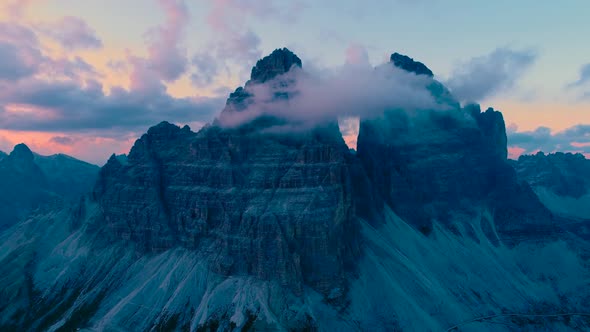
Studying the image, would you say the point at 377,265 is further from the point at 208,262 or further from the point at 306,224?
the point at 208,262

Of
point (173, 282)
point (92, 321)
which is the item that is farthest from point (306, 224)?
point (92, 321)

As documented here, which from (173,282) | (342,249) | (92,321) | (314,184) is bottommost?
(92,321)

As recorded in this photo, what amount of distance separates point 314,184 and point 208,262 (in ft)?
182

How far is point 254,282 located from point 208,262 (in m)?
27.3

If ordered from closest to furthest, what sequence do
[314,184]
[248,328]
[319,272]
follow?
[248,328]
[319,272]
[314,184]

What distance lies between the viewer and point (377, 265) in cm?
19725

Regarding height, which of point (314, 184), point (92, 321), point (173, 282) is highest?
point (314, 184)

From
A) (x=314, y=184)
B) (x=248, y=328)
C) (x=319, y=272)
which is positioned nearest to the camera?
(x=248, y=328)

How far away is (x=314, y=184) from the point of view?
197000mm

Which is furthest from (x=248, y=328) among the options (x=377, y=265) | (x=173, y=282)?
(x=377, y=265)

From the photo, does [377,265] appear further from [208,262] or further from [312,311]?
[208,262]

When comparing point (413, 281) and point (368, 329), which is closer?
point (368, 329)

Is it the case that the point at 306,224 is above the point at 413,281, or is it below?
above

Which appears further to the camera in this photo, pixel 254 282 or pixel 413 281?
pixel 413 281
